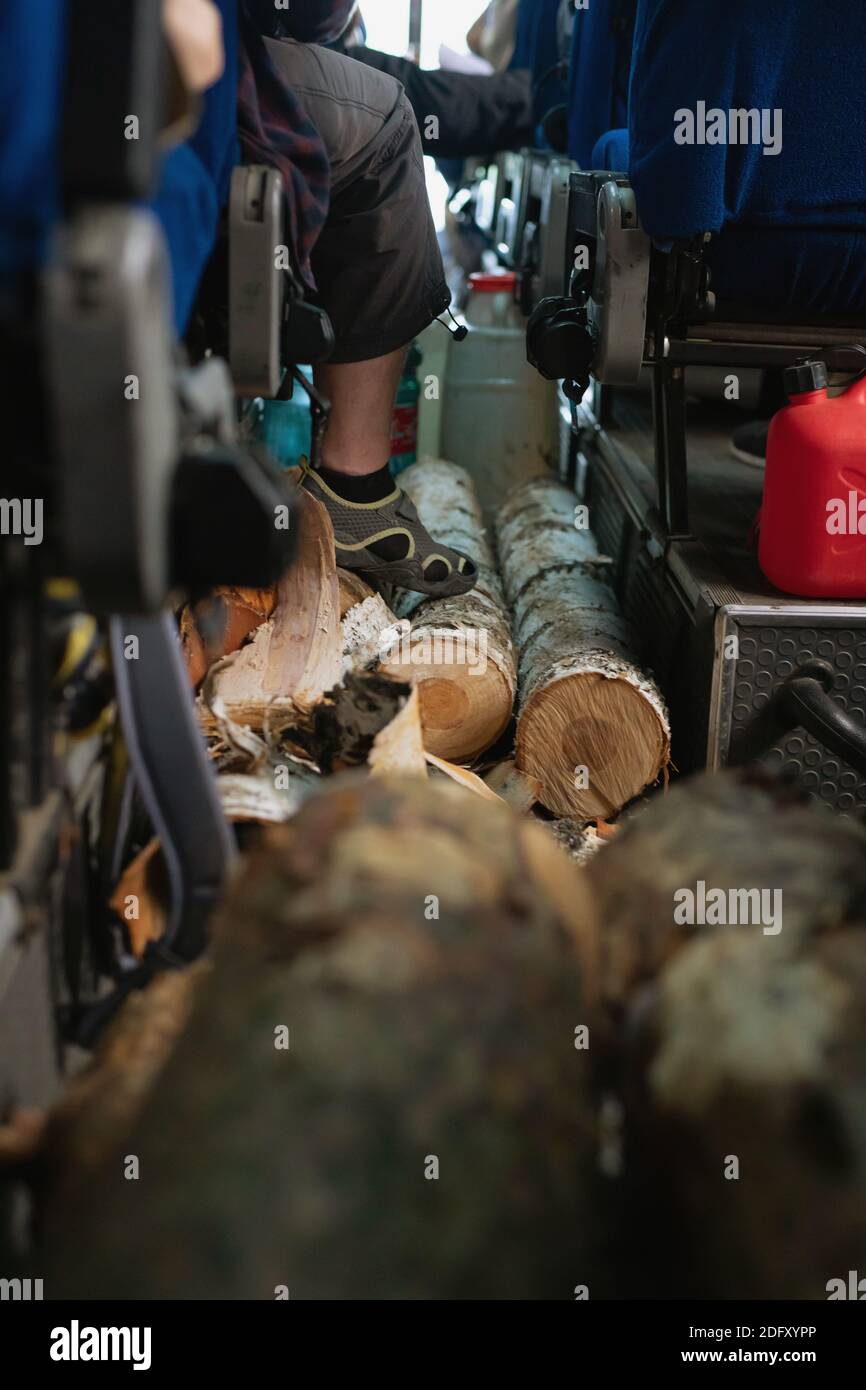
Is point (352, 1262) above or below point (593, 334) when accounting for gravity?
below

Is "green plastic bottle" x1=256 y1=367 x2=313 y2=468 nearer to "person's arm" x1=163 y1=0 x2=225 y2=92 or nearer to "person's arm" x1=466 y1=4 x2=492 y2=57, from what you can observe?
"person's arm" x1=163 y1=0 x2=225 y2=92

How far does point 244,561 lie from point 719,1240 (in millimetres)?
497

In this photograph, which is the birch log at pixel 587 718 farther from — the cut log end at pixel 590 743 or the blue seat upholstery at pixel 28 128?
the blue seat upholstery at pixel 28 128

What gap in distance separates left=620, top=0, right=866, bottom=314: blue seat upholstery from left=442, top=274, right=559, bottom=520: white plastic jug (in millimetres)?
1416

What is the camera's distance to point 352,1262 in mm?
596

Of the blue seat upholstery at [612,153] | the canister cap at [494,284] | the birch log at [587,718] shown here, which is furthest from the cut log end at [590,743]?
the canister cap at [494,284]

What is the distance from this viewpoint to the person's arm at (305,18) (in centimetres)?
166

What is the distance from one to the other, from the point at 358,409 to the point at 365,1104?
61.7 inches

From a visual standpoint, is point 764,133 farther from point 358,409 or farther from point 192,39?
point 192,39

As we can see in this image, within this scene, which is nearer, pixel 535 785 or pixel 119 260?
pixel 119 260

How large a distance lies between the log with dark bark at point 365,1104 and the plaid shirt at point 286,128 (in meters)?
1.16

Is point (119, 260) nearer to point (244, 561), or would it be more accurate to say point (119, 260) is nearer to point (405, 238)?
point (244, 561)

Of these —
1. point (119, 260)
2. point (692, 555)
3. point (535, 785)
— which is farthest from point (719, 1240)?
point (692, 555)

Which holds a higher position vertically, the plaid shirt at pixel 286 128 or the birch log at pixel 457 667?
the plaid shirt at pixel 286 128
